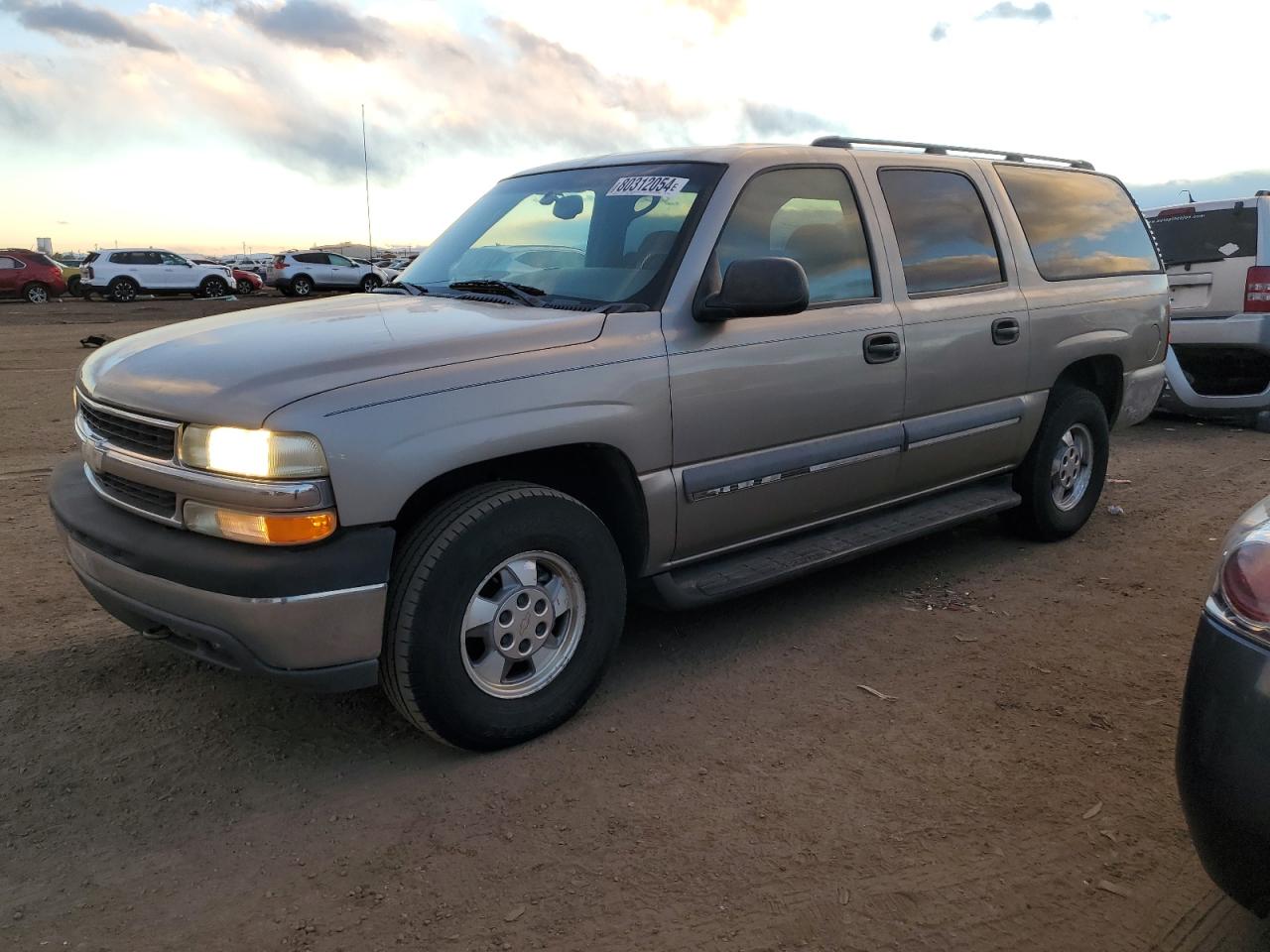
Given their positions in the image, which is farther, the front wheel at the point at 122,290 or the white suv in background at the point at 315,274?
the white suv in background at the point at 315,274

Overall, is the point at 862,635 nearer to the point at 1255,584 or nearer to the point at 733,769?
the point at 733,769

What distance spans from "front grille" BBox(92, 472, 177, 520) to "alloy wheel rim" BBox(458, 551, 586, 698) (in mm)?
904

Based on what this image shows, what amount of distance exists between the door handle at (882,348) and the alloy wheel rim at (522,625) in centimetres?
160

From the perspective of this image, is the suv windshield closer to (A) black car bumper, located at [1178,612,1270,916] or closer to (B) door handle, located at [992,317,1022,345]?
(B) door handle, located at [992,317,1022,345]

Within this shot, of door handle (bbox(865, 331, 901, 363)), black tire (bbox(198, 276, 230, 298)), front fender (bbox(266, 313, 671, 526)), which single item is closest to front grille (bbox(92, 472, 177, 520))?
front fender (bbox(266, 313, 671, 526))

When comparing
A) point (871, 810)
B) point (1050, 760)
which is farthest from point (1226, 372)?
point (871, 810)

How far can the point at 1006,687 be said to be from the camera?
3.64m

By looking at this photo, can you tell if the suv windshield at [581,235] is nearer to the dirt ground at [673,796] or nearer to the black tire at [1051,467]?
the dirt ground at [673,796]

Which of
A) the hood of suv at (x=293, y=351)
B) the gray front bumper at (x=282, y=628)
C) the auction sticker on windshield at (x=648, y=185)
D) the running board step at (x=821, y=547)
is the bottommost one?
the running board step at (x=821, y=547)

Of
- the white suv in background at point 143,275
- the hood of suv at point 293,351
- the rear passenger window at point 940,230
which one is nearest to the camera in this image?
the hood of suv at point 293,351

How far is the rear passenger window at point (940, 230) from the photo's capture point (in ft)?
14.3

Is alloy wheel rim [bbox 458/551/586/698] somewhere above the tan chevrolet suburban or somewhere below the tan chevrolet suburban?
below

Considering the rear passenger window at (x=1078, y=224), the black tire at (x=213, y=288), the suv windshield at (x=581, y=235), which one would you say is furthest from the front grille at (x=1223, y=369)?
the black tire at (x=213, y=288)

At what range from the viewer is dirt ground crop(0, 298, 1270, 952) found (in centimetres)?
241
